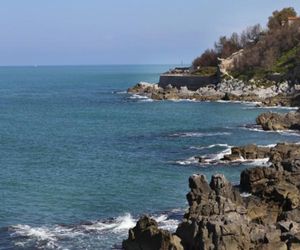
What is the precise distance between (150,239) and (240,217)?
473 centimetres

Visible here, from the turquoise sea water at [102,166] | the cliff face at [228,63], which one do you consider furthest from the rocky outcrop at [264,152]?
the cliff face at [228,63]

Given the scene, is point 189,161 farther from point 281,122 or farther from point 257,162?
point 281,122

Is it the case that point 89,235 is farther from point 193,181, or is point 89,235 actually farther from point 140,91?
point 140,91

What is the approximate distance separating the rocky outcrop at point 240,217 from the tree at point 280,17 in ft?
454

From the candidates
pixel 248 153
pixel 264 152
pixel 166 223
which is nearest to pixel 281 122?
pixel 264 152

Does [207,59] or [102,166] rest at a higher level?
[207,59]

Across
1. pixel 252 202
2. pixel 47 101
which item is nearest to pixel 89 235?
pixel 252 202

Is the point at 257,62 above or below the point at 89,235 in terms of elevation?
above

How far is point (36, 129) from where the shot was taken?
9250 cm

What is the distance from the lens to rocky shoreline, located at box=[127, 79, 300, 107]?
117250 mm

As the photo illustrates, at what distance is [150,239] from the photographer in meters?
31.5

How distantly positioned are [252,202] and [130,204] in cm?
1021

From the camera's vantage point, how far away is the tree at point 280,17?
7067 inches

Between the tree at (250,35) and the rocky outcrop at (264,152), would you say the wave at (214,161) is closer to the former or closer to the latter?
the rocky outcrop at (264,152)
